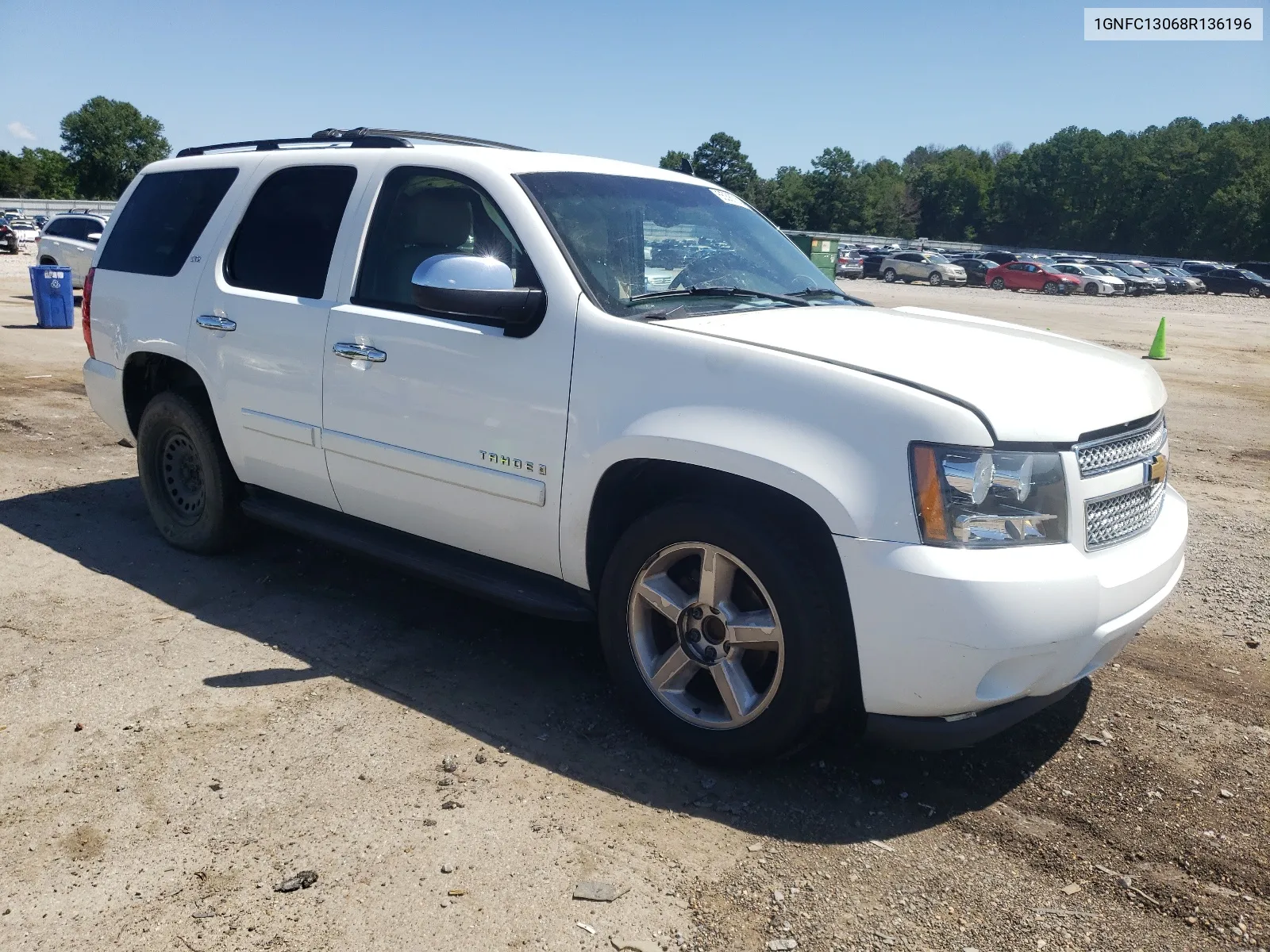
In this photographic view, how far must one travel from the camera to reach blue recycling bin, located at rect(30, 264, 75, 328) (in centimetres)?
1572

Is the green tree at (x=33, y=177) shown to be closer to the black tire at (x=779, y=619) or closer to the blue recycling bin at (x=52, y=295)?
the blue recycling bin at (x=52, y=295)

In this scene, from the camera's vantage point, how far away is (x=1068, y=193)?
381ft

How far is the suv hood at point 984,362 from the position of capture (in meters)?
2.98

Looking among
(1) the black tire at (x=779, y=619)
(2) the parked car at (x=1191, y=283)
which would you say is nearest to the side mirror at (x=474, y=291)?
(1) the black tire at (x=779, y=619)

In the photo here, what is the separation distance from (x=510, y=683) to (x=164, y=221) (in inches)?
126

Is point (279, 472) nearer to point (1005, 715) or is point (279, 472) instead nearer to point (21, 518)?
point (21, 518)

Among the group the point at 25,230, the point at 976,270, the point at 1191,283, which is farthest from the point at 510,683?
the point at 1191,283

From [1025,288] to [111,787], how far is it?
52.2 metres

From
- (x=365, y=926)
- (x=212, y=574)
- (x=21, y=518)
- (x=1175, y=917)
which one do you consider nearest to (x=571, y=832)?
(x=365, y=926)

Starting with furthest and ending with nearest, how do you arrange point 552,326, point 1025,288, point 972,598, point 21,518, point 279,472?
point 1025,288 < point 21,518 < point 279,472 < point 552,326 < point 972,598

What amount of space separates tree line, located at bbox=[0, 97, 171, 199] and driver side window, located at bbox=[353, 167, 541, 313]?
124m

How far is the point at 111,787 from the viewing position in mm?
3268

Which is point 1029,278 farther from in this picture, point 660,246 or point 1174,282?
point 660,246

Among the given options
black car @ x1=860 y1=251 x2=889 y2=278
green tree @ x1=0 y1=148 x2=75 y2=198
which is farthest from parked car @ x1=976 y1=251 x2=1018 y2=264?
green tree @ x1=0 y1=148 x2=75 y2=198
